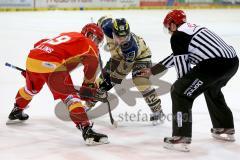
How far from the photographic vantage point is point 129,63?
4344mm

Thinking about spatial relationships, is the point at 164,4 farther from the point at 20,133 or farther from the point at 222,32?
the point at 20,133

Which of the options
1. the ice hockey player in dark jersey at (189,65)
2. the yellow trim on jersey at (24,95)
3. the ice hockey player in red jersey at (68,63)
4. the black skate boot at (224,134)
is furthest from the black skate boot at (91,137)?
the black skate boot at (224,134)

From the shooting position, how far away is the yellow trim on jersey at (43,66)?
12.3 feet

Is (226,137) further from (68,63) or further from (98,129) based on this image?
(68,63)

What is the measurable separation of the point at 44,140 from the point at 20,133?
0.27 meters

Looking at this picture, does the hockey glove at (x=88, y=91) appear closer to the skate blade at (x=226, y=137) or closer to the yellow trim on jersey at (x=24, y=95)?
the yellow trim on jersey at (x=24, y=95)

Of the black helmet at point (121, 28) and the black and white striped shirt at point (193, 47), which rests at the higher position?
the black helmet at point (121, 28)

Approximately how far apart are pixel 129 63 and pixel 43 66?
87 cm

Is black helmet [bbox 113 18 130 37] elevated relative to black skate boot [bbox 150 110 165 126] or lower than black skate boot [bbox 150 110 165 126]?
elevated

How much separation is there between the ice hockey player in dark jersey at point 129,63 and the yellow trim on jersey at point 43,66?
54 centimetres

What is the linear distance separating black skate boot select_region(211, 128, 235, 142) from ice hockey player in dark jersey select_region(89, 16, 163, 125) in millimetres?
606

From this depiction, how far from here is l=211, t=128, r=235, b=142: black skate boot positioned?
149 inches

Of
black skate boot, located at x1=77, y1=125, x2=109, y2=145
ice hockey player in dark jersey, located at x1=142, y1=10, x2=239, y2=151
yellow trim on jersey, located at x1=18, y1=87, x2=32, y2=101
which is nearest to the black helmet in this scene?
ice hockey player in dark jersey, located at x1=142, y1=10, x2=239, y2=151

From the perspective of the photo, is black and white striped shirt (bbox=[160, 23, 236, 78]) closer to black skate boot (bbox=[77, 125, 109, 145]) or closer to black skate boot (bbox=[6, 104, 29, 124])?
black skate boot (bbox=[77, 125, 109, 145])
